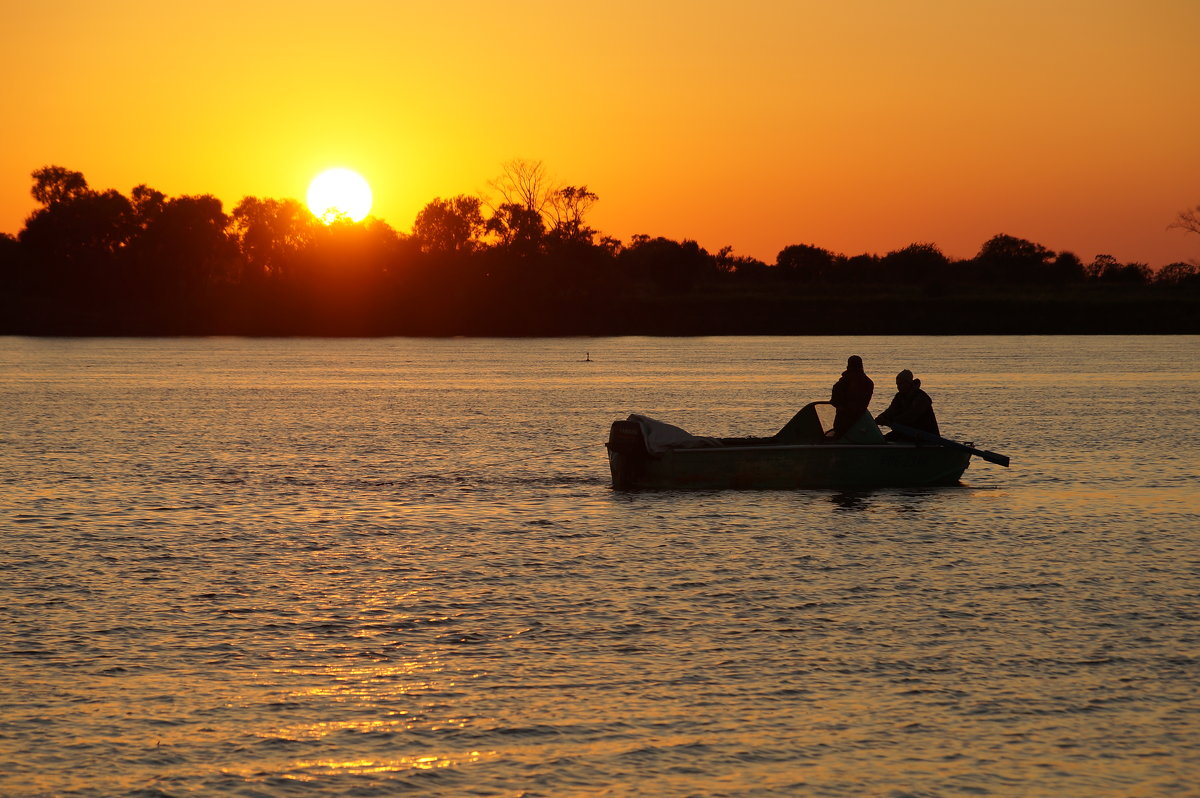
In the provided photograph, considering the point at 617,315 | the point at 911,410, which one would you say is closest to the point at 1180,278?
the point at 617,315

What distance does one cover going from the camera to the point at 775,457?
25.5m

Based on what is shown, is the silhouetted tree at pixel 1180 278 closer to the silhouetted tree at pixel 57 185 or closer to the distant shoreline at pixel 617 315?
the distant shoreline at pixel 617 315

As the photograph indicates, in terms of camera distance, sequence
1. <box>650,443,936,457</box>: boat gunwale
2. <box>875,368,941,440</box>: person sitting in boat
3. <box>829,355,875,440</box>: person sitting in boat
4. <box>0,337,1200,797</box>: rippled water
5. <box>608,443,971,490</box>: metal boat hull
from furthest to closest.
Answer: <box>875,368,941,440</box>: person sitting in boat → <box>608,443,971,490</box>: metal boat hull → <box>650,443,936,457</box>: boat gunwale → <box>829,355,875,440</box>: person sitting in boat → <box>0,337,1200,797</box>: rippled water

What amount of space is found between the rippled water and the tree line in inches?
5231

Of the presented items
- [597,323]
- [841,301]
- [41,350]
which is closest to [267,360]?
[41,350]

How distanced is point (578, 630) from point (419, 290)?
165 metres

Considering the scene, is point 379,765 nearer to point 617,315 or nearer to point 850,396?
point 850,396

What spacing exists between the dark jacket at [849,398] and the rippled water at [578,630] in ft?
4.39

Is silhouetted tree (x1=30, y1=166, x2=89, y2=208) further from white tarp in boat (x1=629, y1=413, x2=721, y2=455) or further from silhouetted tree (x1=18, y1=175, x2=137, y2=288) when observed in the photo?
white tarp in boat (x1=629, y1=413, x2=721, y2=455)

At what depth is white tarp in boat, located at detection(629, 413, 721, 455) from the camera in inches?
1012

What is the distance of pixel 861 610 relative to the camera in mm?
15547

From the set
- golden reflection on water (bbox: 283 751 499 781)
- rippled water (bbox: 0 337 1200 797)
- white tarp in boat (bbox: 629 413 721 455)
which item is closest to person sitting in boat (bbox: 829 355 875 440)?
rippled water (bbox: 0 337 1200 797)

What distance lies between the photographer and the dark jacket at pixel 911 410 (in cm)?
2662

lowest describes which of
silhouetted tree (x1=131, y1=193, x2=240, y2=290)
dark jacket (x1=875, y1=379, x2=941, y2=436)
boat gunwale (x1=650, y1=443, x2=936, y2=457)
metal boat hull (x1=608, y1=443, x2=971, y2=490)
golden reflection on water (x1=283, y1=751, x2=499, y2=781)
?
golden reflection on water (x1=283, y1=751, x2=499, y2=781)
